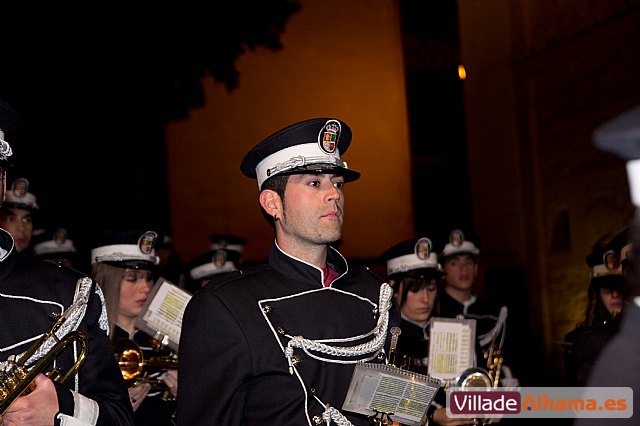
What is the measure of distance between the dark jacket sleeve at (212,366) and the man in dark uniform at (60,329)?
23 cm

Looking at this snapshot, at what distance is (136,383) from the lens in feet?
17.7

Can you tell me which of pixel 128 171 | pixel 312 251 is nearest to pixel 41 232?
pixel 128 171

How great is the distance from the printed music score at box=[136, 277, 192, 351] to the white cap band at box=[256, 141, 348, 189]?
1672 mm

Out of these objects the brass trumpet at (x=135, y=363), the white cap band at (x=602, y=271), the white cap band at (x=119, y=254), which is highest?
the white cap band at (x=119, y=254)

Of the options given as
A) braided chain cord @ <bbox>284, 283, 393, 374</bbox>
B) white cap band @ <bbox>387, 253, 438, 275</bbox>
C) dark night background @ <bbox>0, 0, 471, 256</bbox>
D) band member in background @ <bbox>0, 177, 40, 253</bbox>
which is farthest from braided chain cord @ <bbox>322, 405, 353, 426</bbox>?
dark night background @ <bbox>0, 0, 471, 256</bbox>

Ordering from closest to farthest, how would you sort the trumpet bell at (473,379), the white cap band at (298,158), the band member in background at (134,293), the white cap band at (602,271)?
the white cap band at (298,158) < the trumpet bell at (473,379) < the band member in background at (134,293) < the white cap band at (602,271)

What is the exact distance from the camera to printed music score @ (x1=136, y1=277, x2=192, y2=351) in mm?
5137

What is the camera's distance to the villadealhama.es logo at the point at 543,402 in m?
1.77

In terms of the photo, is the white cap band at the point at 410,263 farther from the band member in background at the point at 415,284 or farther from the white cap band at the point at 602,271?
the white cap band at the point at 602,271

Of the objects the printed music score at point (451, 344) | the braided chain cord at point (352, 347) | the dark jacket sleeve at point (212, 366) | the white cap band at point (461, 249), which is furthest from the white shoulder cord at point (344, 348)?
the white cap band at point (461, 249)

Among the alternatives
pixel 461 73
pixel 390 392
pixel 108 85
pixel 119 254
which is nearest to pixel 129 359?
pixel 119 254

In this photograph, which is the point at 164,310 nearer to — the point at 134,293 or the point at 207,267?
the point at 134,293

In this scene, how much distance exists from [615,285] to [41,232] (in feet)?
19.3

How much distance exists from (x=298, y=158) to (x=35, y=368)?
49.3 inches
